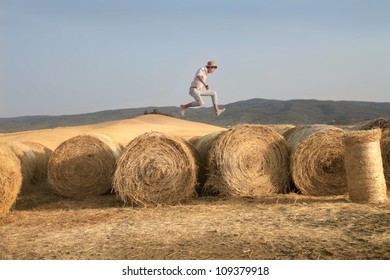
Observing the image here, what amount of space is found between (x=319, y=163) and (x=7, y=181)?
5.03 m

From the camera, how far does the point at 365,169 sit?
7.04 meters

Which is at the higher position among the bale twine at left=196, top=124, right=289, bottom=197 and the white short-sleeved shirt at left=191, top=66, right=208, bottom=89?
the white short-sleeved shirt at left=191, top=66, right=208, bottom=89

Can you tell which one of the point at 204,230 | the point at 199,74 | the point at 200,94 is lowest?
the point at 204,230

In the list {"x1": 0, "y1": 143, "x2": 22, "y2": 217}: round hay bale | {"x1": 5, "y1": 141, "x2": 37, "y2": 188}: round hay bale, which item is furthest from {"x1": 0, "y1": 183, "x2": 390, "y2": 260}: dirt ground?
{"x1": 5, "y1": 141, "x2": 37, "y2": 188}: round hay bale

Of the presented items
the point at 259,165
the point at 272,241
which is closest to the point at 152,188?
the point at 259,165

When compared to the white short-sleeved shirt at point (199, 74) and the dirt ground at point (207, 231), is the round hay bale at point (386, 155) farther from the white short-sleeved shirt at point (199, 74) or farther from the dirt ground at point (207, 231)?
the white short-sleeved shirt at point (199, 74)

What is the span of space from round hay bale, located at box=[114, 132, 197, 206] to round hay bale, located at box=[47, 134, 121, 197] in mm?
1291

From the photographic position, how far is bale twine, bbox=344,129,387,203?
6984 mm

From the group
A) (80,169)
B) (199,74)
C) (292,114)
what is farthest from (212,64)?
(292,114)

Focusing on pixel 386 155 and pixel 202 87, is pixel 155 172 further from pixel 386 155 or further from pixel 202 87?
pixel 386 155

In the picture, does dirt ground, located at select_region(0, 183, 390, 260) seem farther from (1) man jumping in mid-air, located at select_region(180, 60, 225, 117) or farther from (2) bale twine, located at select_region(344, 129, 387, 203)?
(1) man jumping in mid-air, located at select_region(180, 60, 225, 117)

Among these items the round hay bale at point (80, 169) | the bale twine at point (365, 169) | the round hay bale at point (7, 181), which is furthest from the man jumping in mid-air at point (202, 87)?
the round hay bale at point (7, 181)

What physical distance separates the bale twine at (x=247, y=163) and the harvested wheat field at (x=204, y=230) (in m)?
0.31

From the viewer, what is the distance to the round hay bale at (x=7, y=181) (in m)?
6.94
